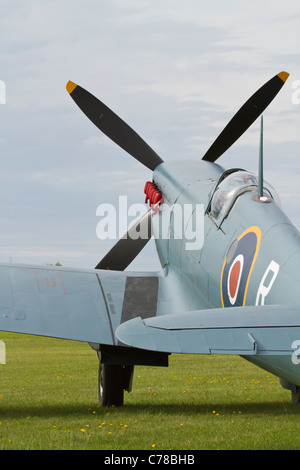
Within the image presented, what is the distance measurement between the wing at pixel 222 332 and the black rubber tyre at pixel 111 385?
13.6 ft

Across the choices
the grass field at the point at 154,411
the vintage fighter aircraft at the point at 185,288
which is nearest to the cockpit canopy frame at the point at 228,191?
the vintage fighter aircraft at the point at 185,288

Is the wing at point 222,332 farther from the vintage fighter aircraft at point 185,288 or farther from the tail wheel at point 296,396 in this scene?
the tail wheel at point 296,396

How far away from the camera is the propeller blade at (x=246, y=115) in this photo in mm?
13508

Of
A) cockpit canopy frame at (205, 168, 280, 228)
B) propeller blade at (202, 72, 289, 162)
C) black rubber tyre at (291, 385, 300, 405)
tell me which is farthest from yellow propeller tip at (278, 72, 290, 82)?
black rubber tyre at (291, 385, 300, 405)

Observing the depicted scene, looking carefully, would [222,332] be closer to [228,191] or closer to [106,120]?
[228,191]

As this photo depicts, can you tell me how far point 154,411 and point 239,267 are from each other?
3.14 metres

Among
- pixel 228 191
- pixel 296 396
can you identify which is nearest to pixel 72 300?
pixel 228 191

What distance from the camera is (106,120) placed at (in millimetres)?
13492

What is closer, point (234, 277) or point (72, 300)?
point (234, 277)

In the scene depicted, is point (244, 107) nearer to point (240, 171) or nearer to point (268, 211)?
point (240, 171)

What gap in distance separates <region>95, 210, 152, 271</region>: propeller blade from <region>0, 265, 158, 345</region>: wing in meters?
2.23
